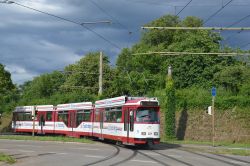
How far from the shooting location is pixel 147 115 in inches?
1104

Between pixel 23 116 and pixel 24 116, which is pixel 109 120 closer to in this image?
pixel 24 116

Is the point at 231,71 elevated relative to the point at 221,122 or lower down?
elevated

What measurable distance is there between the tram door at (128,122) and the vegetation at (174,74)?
12.3 meters

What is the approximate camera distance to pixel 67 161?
19562 millimetres

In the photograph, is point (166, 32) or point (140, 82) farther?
point (166, 32)

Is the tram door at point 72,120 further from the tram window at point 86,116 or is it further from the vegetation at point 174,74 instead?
the vegetation at point 174,74

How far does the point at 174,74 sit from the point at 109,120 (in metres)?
34.4

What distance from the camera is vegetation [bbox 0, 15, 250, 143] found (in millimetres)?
43938

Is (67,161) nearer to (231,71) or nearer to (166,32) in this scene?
(231,71)

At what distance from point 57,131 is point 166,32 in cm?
3770

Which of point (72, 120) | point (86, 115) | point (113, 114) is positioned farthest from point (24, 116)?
point (113, 114)

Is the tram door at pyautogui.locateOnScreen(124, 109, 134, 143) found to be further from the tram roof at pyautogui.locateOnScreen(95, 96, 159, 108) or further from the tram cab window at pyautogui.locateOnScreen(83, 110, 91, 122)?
the tram cab window at pyautogui.locateOnScreen(83, 110, 91, 122)

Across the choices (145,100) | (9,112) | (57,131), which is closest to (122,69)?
(9,112)

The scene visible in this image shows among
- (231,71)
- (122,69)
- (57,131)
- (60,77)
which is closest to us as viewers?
(57,131)
